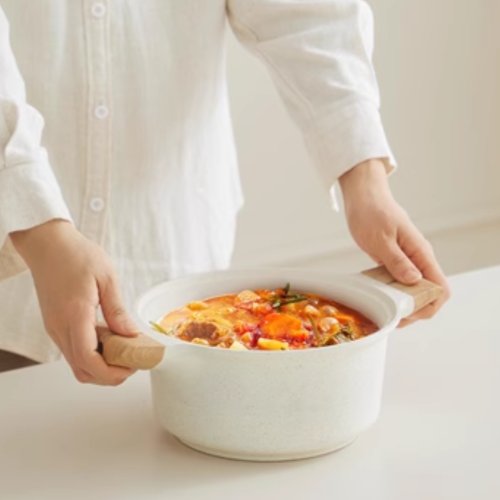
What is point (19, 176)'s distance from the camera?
115 cm

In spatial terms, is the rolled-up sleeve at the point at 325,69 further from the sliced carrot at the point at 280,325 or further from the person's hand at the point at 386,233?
the sliced carrot at the point at 280,325

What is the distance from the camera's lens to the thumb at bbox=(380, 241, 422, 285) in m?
1.23

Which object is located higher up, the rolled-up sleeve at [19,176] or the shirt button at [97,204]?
the rolled-up sleeve at [19,176]

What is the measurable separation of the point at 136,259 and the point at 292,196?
1.64 m

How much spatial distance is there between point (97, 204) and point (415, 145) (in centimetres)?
203

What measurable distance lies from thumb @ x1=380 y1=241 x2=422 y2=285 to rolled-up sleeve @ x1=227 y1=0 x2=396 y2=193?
0.20 metres

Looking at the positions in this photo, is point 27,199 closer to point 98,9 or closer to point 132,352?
point 132,352

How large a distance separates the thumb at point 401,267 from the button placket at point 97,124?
459 millimetres

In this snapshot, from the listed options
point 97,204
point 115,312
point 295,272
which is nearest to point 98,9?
point 97,204

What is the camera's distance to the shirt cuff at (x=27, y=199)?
1.12 meters

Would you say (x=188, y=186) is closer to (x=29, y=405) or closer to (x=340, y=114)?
(x=340, y=114)

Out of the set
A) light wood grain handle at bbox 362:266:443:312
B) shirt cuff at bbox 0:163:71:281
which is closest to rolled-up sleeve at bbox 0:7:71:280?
shirt cuff at bbox 0:163:71:281

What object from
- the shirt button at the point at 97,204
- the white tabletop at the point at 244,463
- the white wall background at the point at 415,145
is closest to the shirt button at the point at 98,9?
the shirt button at the point at 97,204

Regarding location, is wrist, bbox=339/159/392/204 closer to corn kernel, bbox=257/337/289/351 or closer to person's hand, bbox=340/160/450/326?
person's hand, bbox=340/160/450/326
